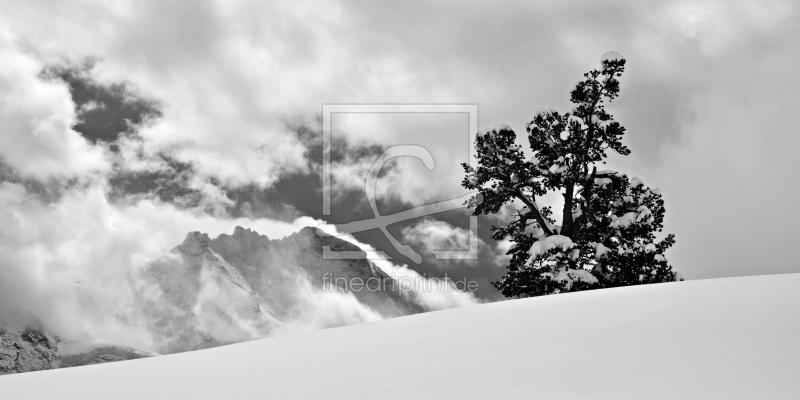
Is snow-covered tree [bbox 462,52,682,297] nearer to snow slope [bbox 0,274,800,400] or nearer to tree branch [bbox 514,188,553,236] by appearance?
tree branch [bbox 514,188,553,236]

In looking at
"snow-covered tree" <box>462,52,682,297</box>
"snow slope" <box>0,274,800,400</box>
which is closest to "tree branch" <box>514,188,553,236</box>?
"snow-covered tree" <box>462,52,682,297</box>

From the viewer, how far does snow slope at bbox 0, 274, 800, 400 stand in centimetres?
358

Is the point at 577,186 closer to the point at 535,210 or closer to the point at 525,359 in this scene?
the point at 535,210

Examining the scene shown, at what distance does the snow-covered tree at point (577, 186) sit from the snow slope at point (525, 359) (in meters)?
10.7

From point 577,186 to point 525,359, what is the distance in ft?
48.2

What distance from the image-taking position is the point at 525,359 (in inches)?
173

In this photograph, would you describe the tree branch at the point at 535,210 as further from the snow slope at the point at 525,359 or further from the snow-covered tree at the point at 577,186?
the snow slope at the point at 525,359

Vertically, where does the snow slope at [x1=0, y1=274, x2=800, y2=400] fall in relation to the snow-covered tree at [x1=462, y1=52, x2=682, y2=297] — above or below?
below

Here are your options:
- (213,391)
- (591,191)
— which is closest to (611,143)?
(591,191)

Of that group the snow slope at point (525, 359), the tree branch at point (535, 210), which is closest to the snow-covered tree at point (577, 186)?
the tree branch at point (535, 210)

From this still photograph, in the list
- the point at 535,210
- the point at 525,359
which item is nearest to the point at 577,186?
the point at 535,210

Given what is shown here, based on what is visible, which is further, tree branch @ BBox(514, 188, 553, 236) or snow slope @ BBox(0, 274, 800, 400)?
tree branch @ BBox(514, 188, 553, 236)

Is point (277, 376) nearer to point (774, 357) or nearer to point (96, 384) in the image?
point (96, 384)

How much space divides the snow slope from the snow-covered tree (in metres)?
10.7
